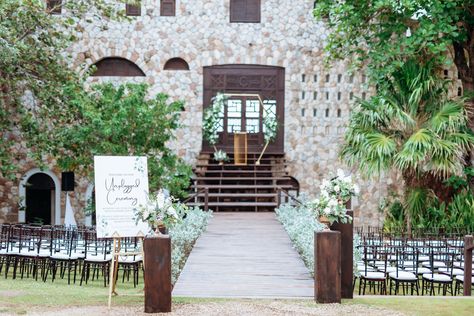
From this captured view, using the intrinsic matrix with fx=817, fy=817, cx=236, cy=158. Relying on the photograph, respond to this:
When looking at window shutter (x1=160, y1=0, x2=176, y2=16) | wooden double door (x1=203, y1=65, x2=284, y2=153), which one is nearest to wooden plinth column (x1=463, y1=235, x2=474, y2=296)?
wooden double door (x1=203, y1=65, x2=284, y2=153)

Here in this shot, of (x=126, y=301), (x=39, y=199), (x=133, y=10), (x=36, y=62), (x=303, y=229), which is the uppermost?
(x=133, y=10)

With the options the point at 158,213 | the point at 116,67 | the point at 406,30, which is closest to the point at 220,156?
the point at 116,67

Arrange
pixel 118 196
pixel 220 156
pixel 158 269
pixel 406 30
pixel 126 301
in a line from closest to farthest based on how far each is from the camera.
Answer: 1. pixel 158 269
2. pixel 126 301
3. pixel 118 196
4. pixel 406 30
5. pixel 220 156

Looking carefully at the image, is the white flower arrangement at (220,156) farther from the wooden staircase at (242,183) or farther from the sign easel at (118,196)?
the sign easel at (118,196)

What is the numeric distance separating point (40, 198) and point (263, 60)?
747cm

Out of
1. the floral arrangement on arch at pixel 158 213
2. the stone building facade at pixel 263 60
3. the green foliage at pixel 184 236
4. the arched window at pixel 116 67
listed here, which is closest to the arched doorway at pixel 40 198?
the stone building facade at pixel 263 60

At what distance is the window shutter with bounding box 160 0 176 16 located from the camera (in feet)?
76.6

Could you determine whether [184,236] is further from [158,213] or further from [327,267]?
[327,267]

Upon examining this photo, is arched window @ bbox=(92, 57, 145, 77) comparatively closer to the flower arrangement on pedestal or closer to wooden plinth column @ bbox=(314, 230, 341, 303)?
the flower arrangement on pedestal

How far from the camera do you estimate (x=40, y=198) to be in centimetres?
2328

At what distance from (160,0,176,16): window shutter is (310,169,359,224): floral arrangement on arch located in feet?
44.7

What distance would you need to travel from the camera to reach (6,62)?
53.5ft

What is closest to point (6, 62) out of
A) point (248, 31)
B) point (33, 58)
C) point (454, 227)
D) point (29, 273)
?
point (33, 58)

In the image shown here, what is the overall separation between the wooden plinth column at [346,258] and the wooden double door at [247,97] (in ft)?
42.4
